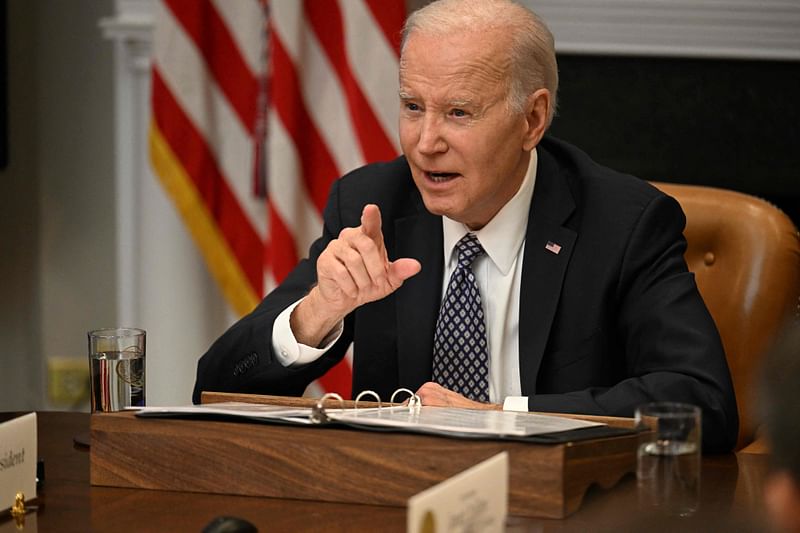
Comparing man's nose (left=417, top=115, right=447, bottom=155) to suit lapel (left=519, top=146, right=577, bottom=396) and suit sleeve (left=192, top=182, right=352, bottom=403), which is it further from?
suit sleeve (left=192, top=182, right=352, bottom=403)

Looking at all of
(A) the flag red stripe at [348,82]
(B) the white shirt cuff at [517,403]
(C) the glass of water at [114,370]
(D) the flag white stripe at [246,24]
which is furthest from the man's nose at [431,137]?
(D) the flag white stripe at [246,24]

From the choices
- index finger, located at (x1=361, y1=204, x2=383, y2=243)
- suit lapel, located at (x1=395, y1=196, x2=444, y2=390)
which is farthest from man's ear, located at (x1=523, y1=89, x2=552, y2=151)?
index finger, located at (x1=361, y1=204, x2=383, y2=243)

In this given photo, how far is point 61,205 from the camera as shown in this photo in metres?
4.25

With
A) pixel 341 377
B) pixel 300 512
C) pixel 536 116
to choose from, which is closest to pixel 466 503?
pixel 300 512

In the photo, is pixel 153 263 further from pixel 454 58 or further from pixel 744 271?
pixel 744 271

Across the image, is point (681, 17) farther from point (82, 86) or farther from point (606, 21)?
point (82, 86)

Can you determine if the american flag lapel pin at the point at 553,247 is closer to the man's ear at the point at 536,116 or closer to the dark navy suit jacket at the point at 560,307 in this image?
the dark navy suit jacket at the point at 560,307

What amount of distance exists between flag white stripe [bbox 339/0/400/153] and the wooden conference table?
215 cm

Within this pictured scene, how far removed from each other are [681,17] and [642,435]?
2.63 metres

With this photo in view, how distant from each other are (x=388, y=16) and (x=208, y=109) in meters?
0.61

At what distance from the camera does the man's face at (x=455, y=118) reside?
222cm

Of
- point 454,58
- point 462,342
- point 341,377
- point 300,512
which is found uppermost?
point 454,58

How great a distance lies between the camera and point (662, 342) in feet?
6.82

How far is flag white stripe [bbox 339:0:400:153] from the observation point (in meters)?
3.59
